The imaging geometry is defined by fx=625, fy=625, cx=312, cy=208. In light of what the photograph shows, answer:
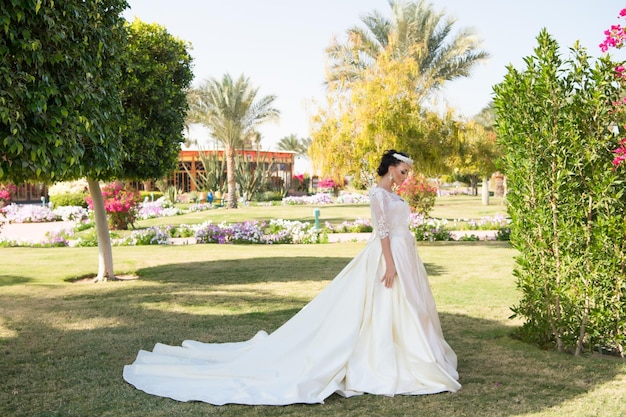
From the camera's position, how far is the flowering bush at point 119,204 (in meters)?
23.0

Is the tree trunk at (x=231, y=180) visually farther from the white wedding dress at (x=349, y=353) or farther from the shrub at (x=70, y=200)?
the white wedding dress at (x=349, y=353)

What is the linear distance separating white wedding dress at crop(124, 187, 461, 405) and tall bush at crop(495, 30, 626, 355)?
1397 millimetres

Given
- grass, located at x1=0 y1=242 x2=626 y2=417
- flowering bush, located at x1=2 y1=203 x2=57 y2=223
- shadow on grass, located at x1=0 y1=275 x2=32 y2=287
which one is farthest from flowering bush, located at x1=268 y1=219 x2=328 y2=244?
flowering bush, located at x1=2 y1=203 x2=57 y2=223

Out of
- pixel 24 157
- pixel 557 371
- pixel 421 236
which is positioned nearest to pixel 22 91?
pixel 24 157

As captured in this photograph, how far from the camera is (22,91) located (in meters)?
5.46

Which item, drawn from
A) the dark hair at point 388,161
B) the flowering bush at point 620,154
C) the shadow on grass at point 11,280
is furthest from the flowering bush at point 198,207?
the flowering bush at point 620,154

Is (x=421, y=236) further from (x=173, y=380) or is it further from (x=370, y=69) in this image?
(x=173, y=380)

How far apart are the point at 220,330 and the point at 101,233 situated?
5.59 m

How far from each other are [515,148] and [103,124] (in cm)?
471

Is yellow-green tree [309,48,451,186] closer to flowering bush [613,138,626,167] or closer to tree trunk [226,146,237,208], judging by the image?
flowering bush [613,138,626,167]

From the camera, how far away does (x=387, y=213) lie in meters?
5.90

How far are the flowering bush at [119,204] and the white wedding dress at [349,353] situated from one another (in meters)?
17.7

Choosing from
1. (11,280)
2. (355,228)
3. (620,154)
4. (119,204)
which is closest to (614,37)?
(620,154)

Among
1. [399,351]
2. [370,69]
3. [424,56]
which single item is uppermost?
[424,56]
